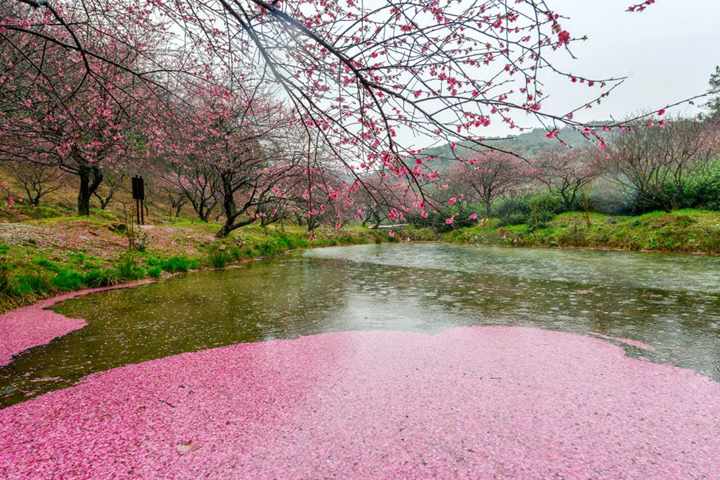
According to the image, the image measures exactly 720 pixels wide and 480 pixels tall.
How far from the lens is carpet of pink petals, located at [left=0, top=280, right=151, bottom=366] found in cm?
316

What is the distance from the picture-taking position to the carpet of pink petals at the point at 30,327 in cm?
316

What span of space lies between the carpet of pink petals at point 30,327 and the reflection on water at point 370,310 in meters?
0.15

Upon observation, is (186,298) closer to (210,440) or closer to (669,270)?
(210,440)

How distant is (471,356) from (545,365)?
56 centimetres

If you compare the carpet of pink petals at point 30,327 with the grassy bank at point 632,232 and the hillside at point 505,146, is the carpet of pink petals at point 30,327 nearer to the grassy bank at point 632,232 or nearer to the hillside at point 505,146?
the hillside at point 505,146

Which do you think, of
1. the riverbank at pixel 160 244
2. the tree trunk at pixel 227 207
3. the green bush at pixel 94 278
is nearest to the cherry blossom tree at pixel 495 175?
the riverbank at pixel 160 244

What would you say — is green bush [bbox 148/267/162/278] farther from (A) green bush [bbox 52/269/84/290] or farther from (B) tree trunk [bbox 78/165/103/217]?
(B) tree trunk [bbox 78/165/103/217]

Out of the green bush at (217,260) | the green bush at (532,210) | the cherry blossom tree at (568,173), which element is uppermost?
the cherry blossom tree at (568,173)

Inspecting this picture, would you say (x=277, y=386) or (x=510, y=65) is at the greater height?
(x=510, y=65)

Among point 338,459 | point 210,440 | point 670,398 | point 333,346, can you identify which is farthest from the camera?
point 333,346

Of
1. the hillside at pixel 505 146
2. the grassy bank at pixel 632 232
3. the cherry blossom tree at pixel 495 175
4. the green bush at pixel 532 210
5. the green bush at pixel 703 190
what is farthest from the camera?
the cherry blossom tree at pixel 495 175

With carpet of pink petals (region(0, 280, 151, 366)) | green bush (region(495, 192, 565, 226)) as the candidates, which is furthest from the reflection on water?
green bush (region(495, 192, 565, 226))

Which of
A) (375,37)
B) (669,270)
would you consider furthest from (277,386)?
(669,270)

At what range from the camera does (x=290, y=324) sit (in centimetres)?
400
